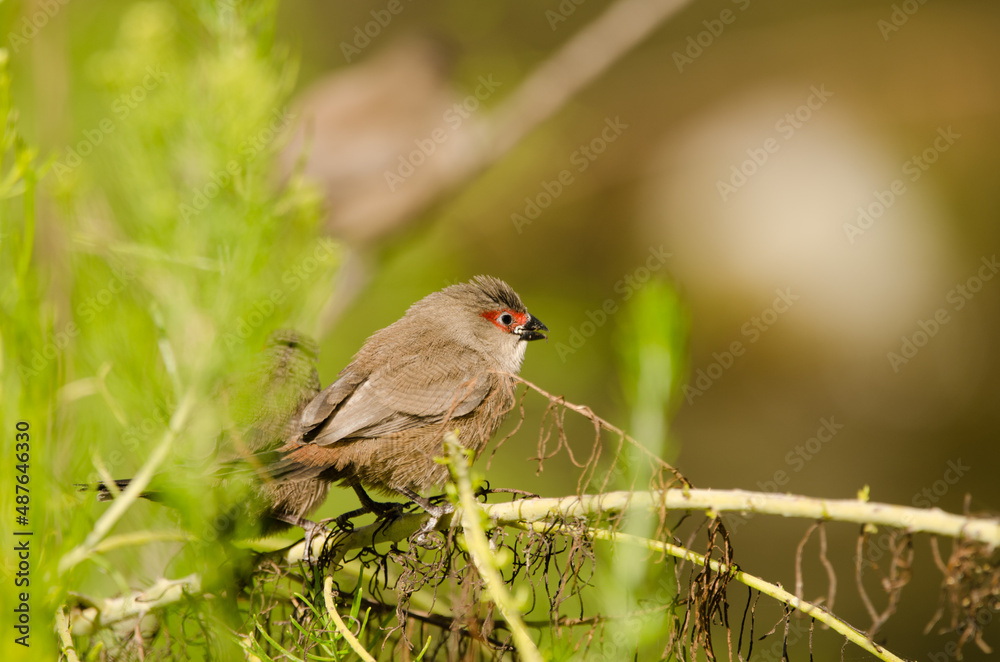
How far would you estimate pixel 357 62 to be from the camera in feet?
29.5

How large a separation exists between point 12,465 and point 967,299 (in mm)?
7820

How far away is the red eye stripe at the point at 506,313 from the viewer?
3438 mm

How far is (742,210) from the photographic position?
323 inches

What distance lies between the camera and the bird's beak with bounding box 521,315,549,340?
11.6 ft

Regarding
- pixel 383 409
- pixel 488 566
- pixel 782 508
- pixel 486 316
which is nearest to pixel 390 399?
pixel 383 409

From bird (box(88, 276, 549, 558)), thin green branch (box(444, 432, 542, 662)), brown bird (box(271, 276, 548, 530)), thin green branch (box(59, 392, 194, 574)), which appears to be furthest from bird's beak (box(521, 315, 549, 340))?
thin green branch (box(444, 432, 542, 662))

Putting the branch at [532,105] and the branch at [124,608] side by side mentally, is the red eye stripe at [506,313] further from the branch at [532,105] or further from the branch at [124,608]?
the branch at [532,105]

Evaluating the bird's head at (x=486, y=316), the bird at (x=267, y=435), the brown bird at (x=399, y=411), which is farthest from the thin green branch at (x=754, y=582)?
the bird's head at (x=486, y=316)

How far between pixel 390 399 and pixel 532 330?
0.87 m

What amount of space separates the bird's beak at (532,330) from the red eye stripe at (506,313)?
2 cm

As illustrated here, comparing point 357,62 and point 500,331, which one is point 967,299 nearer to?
point 500,331

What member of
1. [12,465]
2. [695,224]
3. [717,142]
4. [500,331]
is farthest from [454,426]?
[717,142]

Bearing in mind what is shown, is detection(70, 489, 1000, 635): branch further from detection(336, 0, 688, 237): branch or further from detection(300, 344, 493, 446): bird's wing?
detection(336, 0, 688, 237): branch

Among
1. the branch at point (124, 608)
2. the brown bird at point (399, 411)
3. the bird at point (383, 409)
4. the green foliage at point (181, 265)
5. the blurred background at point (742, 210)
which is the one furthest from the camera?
the blurred background at point (742, 210)
